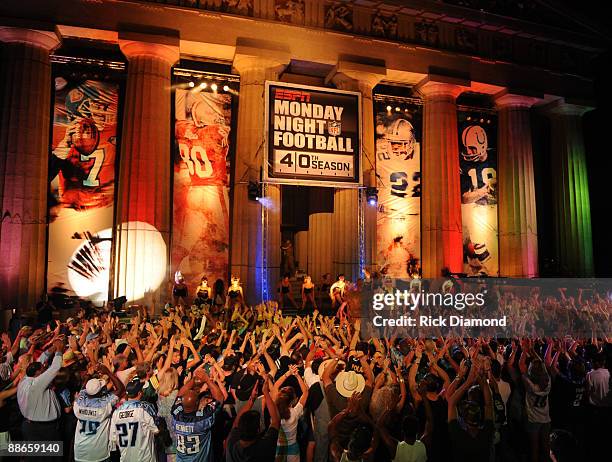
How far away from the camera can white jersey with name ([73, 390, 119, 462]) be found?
525cm

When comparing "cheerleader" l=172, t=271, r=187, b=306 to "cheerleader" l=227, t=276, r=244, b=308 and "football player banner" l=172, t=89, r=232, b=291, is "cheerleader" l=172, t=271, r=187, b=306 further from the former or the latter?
"cheerleader" l=227, t=276, r=244, b=308

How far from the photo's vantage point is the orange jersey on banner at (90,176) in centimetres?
1798

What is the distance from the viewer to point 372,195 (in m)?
20.0

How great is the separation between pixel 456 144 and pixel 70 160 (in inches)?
613

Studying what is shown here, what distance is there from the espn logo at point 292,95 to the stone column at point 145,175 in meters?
4.56

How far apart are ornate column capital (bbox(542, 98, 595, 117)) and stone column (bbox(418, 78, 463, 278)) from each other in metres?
5.66

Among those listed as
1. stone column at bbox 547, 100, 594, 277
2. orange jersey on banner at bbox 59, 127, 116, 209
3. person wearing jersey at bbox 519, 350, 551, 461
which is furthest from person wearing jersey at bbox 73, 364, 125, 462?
stone column at bbox 547, 100, 594, 277

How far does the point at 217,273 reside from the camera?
19.3m

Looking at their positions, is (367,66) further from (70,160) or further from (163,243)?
(70,160)

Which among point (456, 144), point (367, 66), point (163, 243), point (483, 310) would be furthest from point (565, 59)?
point (163, 243)

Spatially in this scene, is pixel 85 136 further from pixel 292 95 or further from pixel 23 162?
pixel 292 95

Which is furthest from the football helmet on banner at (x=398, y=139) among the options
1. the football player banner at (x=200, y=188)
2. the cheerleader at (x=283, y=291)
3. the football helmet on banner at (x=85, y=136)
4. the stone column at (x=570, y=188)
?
the football helmet on banner at (x=85, y=136)

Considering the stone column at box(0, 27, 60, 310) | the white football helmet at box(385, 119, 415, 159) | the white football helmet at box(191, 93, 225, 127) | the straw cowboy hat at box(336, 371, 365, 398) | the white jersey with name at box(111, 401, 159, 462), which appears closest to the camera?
the white jersey with name at box(111, 401, 159, 462)

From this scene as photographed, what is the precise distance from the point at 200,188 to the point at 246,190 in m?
1.78
